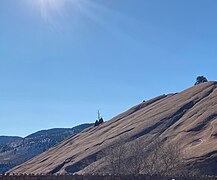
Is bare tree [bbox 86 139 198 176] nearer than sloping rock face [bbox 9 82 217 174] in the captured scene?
Yes

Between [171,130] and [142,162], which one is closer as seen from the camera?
[142,162]

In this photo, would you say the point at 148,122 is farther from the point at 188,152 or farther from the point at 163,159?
the point at 163,159

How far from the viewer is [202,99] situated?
96375 mm

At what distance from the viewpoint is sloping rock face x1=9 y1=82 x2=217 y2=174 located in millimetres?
67875

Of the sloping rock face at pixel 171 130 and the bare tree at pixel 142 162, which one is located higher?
the sloping rock face at pixel 171 130

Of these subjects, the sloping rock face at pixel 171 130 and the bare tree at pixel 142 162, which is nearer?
the bare tree at pixel 142 162

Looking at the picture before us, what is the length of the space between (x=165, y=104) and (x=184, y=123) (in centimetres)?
2249

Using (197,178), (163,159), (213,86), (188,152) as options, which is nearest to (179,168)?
(163,159)

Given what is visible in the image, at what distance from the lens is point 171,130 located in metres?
84.5

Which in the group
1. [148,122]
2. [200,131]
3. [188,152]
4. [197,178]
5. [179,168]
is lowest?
[197,178]

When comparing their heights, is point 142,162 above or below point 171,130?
below

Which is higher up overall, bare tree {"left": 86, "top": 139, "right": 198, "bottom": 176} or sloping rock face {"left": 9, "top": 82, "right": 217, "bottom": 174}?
sloping rock face {"left": 9, "top": 82, "right": 217, "bottom": 174}

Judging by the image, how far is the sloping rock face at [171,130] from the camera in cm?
6788

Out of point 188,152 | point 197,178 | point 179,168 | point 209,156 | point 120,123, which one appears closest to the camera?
point 197,178
